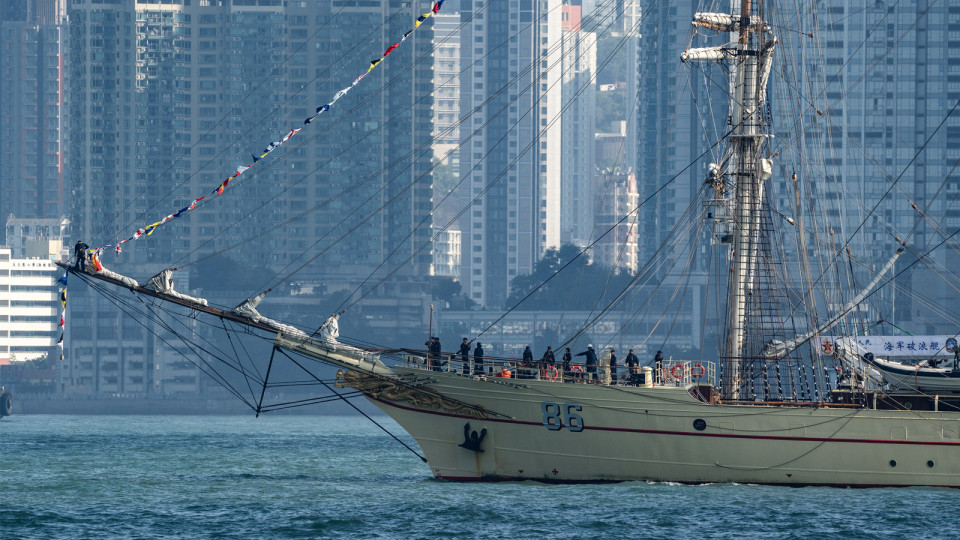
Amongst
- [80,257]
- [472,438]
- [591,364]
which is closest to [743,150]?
[591,364]

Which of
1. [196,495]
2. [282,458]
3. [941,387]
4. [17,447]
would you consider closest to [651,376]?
[941,387]

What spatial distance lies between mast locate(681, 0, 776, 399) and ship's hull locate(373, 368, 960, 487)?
7296 mm

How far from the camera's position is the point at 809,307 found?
65.1 m

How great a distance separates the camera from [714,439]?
183 ft

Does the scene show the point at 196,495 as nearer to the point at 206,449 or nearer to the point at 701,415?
the point at 701,415

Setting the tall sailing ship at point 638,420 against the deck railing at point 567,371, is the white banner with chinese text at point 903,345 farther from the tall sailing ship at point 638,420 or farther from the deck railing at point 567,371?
the deck railing at point 567,371

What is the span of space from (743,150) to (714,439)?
14080mm

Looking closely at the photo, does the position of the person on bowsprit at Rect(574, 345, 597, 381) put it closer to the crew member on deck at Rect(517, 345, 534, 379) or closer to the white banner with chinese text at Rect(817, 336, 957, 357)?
the crew member on deck at Rect(517, 345, 534, 379)

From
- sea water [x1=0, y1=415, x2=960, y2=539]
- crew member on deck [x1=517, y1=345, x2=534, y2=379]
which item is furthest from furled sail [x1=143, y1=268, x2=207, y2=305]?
crew member on deck [x1=517, y1=345, x2=534, y2=379]

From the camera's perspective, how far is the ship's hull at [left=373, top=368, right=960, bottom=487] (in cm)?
5572

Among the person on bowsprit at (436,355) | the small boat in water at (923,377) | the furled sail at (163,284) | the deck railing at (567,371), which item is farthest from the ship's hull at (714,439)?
the furled sail at (163,284)

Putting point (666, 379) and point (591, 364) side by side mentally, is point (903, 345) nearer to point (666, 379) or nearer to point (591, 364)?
point (666, 379)

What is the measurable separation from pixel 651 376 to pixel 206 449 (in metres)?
44.3

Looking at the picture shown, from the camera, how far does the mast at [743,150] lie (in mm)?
63438
